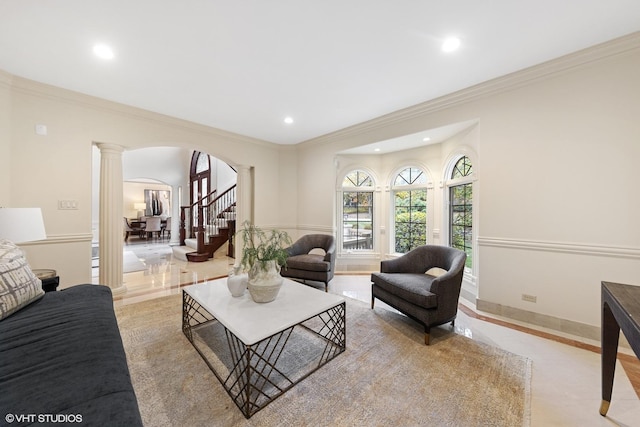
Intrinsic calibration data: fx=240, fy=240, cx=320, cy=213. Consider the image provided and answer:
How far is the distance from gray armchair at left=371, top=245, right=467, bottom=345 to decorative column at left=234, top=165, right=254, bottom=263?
10.3 ft

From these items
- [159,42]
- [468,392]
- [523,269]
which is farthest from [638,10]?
[159,42]

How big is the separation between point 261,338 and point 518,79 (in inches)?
139

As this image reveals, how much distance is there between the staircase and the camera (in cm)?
597

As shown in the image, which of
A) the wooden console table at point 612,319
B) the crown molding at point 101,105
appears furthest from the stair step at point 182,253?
the wooden console table at point 612,319

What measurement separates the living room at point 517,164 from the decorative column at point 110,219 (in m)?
0.16

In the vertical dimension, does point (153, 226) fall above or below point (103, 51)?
below

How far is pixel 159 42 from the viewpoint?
2.12 m

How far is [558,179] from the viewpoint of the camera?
7.90 ft

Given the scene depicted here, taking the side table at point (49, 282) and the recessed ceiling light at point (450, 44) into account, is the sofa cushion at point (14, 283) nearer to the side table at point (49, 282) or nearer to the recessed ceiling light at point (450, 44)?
the side table at point (49, 282)

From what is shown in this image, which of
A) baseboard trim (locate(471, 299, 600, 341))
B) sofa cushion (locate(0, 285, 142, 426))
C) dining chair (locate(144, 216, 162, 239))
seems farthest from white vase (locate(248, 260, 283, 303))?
dining chair (locate(144, 216, 162, 239))

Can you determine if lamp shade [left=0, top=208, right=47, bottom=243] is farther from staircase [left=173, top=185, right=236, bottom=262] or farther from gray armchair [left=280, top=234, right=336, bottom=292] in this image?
staircase [left=173, top=185, right=236, bottom=262]

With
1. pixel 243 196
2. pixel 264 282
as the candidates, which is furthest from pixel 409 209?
pixel 264 282

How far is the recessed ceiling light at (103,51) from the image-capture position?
219 centimetres

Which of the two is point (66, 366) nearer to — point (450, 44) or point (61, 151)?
point (61, 151)
